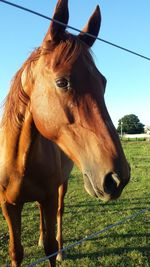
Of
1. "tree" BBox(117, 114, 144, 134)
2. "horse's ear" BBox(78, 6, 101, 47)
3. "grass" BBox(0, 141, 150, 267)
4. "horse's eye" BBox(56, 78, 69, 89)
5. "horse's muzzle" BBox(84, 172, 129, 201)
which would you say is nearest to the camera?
"horse's muzzle" BBox(84, 172, 129, 201)

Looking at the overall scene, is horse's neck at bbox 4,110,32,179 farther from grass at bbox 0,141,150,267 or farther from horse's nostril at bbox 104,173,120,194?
grass at bbox 0,141,150,267

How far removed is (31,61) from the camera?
2.37 metres

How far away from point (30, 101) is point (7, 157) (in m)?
0.76

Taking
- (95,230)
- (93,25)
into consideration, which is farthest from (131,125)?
(93,25)

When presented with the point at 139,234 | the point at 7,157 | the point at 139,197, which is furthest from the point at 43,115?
the point at 139,197

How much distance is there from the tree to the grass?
71454 mm

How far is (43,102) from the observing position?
2092 mm

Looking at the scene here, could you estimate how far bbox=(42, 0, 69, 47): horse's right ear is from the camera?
203cm

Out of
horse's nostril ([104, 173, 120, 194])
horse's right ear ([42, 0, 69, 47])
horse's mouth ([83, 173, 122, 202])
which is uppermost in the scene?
horse's right ear ([42, 0, 69, 47])

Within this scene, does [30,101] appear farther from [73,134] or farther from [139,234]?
[139,234]

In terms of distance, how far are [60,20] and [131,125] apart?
277 ft

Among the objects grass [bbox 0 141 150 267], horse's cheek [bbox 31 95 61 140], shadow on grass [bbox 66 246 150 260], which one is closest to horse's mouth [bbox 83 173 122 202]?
horse's cheek [bbox 31 95 61 140]

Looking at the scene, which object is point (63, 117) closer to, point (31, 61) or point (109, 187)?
point (109, 187)

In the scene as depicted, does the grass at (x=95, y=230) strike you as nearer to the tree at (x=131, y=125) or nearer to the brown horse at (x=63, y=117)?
the brown horse at (x=63, y=117)
